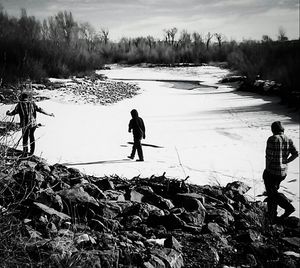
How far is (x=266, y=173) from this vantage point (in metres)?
5.04

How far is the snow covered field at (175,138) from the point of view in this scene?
8.12 m

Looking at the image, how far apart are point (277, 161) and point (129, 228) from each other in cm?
259

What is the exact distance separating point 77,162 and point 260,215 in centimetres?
516

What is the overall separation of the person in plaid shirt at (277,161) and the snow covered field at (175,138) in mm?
484

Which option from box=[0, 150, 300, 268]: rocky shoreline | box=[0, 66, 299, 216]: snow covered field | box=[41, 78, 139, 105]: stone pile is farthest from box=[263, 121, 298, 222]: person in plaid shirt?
box=[41, 78, 139, 105]: stone pile

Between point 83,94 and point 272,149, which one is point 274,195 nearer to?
point 272,149

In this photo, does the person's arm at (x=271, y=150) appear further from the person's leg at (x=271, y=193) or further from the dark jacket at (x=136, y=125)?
the dark jacket at (x=136, y=125)

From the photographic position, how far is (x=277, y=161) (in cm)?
484

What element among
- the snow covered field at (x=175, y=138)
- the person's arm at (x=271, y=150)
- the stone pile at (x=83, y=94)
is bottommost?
the snow covered field at (x=175, y=138)

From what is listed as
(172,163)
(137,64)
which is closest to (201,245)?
(172,163)

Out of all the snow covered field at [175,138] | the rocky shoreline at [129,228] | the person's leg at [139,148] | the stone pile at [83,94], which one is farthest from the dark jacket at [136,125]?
the stone pile at [83,94]

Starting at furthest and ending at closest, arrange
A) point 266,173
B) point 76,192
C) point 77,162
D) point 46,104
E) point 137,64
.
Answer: point 137,64 → point 46,104 → point 77,162 → point 266,173 → point 76,192

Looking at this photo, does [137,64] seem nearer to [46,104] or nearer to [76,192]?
[46,104]

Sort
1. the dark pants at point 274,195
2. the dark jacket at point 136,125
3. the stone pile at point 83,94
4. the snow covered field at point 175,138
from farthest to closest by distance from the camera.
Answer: the stone pile at point 83,94 → the dark jacket at point 136,125 → the snow covered field at point 175,138 → the dark pants at point 274,195
